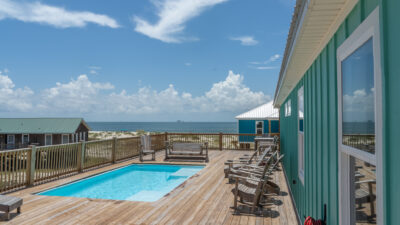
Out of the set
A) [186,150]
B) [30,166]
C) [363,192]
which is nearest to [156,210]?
[30,166]

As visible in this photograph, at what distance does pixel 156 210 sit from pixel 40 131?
25.0m

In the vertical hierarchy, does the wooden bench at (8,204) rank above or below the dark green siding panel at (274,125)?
below

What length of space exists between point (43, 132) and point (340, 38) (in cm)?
2830

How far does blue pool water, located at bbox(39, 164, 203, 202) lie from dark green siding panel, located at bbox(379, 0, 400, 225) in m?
6.14

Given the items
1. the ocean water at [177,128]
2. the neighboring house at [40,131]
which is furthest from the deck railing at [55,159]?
the ocean water at [177,128]

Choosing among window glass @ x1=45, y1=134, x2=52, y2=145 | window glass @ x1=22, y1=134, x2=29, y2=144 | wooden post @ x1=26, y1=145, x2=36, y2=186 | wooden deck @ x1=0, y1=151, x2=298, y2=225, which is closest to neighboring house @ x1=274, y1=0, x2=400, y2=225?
wooden deck @ x1=0, y1=151, x2=298, y2=225

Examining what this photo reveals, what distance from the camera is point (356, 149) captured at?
158 cm

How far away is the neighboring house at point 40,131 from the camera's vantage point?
82.8 feet

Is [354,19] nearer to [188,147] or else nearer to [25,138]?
[188,147]

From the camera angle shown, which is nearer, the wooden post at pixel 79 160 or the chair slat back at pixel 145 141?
the wooden post at pixel 79 160

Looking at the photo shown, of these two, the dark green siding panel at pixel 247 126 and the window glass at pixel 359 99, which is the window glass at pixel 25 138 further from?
the window glass at pixel 359 99

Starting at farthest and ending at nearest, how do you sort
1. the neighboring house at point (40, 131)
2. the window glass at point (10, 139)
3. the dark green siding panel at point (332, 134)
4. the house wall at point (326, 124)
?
the window glass at point (10, 139) < the neighboring house at point (40, 131) < the dark green siding panel at point (332, 134) < the house wall at point (326, 124)

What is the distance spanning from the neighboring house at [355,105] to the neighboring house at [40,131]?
2571 centimetres

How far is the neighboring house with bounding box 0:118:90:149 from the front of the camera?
25234mm
